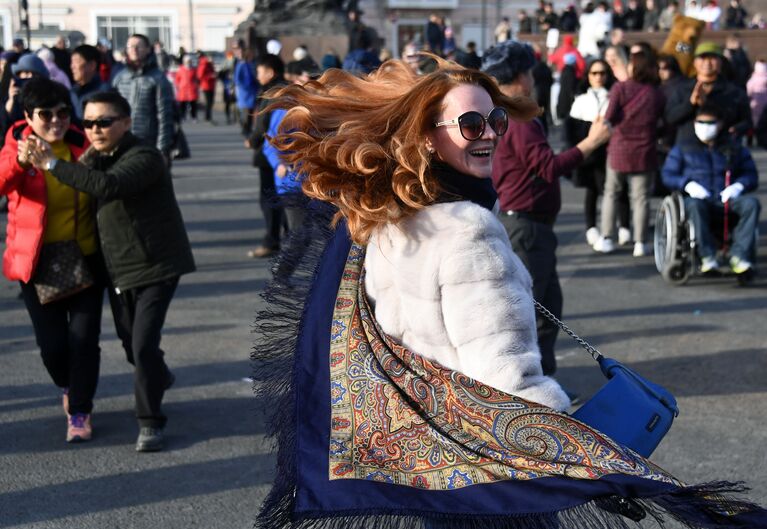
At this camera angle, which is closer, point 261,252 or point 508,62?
point 508,62

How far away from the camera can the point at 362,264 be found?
336cm

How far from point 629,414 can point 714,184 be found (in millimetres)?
6449

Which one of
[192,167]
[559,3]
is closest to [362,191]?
[192,167]

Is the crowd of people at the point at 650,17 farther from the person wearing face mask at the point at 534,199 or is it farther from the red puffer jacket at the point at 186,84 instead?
the person wearing face mask at the point at 534,199

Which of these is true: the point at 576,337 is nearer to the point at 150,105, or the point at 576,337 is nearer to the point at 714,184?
the point at 714,184

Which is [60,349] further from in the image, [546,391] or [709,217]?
[709,217]

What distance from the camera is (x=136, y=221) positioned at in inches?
215

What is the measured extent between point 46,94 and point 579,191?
31.7 ft

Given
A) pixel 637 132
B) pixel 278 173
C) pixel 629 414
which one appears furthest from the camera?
pixel 637 132

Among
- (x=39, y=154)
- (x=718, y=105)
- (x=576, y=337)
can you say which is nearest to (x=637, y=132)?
(x=718, y=105)

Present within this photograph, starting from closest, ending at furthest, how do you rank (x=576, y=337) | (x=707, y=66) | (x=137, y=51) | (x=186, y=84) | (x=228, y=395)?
(x=576, y=337) → (x=228, y=395) → (x=137, y=51) → (x=707, y=66) → (x=186, y=84)

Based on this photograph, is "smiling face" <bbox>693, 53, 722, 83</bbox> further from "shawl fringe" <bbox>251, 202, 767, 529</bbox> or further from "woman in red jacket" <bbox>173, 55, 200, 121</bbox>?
"woman in red jacket" <bbox>173, 55, 200, 121</bbox>

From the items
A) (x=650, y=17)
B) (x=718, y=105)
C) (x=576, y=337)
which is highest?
(x=650, y=17)

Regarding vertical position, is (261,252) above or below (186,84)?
below
